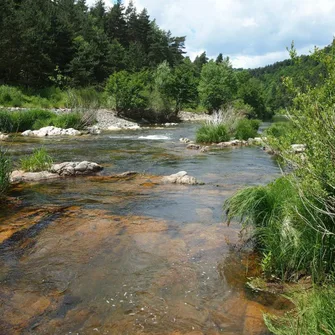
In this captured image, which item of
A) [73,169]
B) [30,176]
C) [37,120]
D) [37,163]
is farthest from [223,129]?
[30,176]

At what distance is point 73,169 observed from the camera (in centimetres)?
1188

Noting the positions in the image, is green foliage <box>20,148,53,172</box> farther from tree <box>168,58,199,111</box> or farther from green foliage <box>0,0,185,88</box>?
tree <box>168,58,199,111</box>

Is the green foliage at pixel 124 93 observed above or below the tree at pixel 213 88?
below

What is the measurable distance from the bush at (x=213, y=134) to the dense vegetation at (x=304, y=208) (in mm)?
15845

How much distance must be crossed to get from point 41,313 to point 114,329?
3.05 feet

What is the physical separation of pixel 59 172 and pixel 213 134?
12.1 m

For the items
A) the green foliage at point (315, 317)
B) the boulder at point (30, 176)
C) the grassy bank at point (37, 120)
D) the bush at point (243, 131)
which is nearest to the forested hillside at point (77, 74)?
the grassy bank at point (37, 120)

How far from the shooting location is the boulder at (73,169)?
11646 millimetres

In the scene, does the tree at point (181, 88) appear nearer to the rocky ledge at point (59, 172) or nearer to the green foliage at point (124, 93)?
the green foliage at point (124, 93)

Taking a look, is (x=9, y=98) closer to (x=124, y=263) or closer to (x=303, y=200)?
(x=124, y=263)

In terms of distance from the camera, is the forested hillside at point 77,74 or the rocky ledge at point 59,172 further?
the forested hillside at point 77,74

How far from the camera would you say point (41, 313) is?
4027 mm

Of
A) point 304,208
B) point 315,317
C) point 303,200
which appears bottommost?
point 315,317

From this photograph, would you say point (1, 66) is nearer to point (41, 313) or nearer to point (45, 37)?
point (45, 37)
